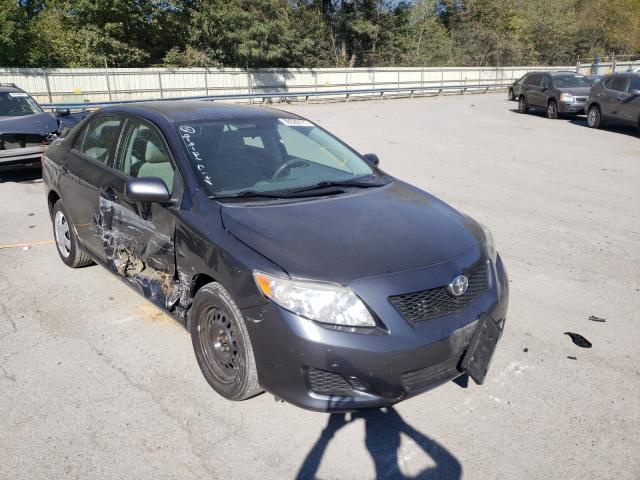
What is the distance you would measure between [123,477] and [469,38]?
57.5 meters

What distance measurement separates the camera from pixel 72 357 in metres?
3.84

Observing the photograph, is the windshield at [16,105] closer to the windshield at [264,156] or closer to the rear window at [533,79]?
the windshield at [264,156]

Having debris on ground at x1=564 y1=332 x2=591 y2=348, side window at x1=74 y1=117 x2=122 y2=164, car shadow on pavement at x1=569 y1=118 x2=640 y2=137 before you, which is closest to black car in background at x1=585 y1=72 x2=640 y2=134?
car shadow on pavement at x1=569 y1=118 x2=640 y2=137

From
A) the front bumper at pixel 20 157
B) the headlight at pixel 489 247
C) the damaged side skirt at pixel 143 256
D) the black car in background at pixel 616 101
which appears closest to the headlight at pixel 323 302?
the damaged side skirt at pixel 143 256

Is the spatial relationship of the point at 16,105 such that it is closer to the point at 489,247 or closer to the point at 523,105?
the point at 489,247

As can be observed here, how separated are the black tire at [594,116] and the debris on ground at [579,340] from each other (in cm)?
1486

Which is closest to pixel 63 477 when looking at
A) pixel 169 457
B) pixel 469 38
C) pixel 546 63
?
pixel 169 457

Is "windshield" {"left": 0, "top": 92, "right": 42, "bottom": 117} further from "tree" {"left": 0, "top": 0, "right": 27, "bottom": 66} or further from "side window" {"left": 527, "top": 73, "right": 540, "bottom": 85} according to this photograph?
"tree" {"left": 0, "top": 0, "right": 27, "bottom": 66}

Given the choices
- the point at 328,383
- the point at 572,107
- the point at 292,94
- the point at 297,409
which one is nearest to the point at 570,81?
the point at 572,107

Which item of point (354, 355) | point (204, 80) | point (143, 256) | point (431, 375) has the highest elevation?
point (204, 80)

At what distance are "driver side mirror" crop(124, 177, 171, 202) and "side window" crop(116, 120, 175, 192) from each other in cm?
16

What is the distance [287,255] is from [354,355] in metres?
0.62

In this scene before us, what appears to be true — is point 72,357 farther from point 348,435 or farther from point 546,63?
point 546,63

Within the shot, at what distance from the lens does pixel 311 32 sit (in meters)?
42.7
